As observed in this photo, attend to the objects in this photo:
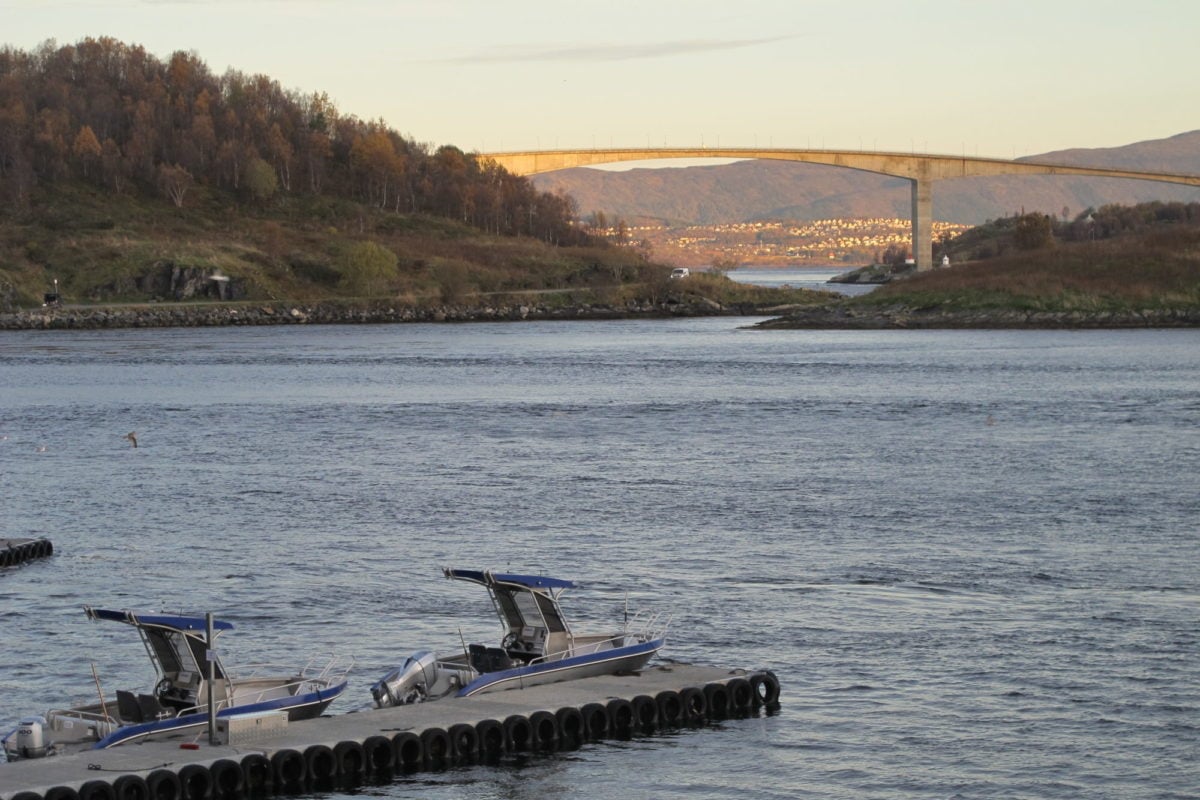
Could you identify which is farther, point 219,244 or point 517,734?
point 219,244

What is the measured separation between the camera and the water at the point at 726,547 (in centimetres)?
2517

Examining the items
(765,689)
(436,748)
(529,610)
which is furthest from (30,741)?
(765,689)

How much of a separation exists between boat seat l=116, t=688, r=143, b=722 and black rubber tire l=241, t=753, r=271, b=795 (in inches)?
91.5

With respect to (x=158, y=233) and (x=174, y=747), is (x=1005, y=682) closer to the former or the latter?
(x=174, y=747)

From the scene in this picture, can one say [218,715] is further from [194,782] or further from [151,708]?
[194,782]

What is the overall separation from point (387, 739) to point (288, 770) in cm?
153

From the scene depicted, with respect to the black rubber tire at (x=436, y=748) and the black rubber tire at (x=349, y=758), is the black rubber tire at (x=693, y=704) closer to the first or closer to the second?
the black rubber tire at (x=436, y=748)

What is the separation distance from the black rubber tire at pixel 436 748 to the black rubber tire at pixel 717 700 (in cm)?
459

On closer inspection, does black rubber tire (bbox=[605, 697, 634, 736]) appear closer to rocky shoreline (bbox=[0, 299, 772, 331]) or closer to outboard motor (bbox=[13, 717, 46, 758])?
outboard motor (bbox=[13, 717, 46, 758])

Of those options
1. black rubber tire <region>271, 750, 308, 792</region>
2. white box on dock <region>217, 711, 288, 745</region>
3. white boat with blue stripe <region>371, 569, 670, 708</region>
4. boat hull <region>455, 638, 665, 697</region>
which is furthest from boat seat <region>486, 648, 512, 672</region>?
black rubber tire <region>271, 750, 308, 792</region>

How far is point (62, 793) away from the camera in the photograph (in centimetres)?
2134

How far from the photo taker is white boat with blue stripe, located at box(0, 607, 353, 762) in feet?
76.8

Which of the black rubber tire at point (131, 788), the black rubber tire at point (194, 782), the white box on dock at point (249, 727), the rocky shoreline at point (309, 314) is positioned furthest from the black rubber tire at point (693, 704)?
the rocky shoreline at point (309, 314)

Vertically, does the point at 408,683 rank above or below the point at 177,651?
below
